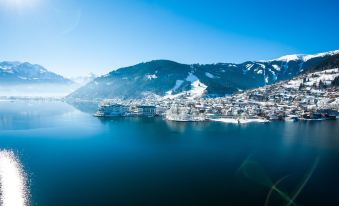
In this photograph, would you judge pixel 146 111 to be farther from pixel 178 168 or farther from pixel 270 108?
pixel 178 168

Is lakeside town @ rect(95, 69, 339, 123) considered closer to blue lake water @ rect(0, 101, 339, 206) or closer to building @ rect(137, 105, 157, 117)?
building @ rect(137, 105, 157, 117)

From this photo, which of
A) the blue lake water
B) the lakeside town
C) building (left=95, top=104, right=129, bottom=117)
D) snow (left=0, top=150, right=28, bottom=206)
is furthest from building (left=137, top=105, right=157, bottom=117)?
snow (left=0, top=150, right=28, bottom=206)

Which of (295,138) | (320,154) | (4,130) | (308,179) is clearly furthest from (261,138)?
(4,130)

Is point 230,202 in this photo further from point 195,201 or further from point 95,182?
point 95,182

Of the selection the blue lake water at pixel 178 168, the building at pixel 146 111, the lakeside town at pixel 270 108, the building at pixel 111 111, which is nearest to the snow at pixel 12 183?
the blue lake water at pixel 178 168

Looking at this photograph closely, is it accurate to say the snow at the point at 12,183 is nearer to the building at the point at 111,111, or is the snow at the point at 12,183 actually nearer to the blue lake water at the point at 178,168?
the blue lake water at the point at 178,168

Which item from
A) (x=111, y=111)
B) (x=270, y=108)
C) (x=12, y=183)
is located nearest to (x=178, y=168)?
(x=12, y=183)
